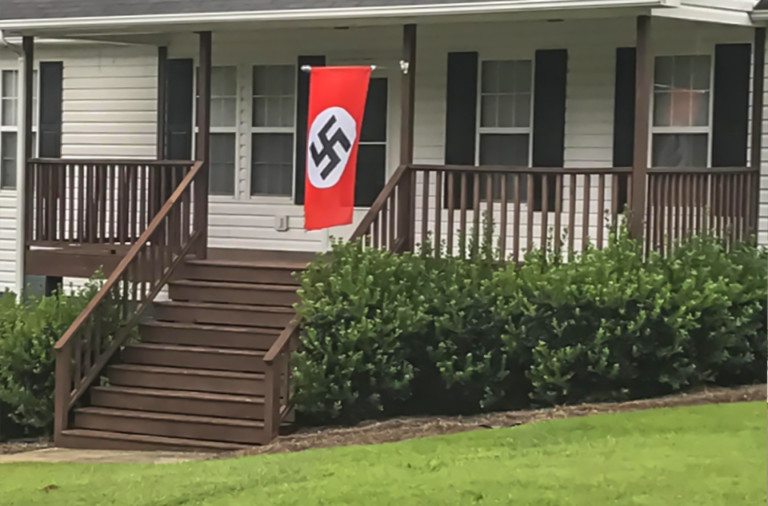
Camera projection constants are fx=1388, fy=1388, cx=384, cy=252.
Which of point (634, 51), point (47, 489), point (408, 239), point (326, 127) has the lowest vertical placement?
point (47, 489)

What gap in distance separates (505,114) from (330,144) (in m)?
2.85

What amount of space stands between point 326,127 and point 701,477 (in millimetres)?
5557

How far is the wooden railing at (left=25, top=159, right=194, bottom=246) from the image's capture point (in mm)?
14766

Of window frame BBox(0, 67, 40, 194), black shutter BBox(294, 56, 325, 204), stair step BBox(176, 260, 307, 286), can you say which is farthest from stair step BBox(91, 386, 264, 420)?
window frame BBox(0, 67, 40, 194)

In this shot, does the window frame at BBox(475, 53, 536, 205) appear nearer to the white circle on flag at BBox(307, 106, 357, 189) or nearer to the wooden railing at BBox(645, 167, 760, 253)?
the wooden railing at BBox(645, 167, 760, 253)

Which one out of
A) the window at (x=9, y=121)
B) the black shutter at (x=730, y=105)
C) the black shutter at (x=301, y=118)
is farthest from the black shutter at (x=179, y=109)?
the black shutter at (x=730, y=105)

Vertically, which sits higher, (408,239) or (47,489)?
(408,239)

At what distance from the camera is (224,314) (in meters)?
13.8

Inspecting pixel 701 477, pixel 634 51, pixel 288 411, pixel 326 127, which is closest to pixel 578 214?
pixel 634 51

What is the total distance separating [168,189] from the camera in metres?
15.5

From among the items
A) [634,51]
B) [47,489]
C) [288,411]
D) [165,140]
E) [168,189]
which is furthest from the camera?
[165,140]

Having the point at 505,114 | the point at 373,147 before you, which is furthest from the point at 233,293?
the point at 505,114

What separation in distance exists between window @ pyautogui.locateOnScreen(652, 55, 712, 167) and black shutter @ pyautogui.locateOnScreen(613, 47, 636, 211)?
0.79 ft

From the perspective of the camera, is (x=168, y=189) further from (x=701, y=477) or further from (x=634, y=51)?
(x=701, y=477)
